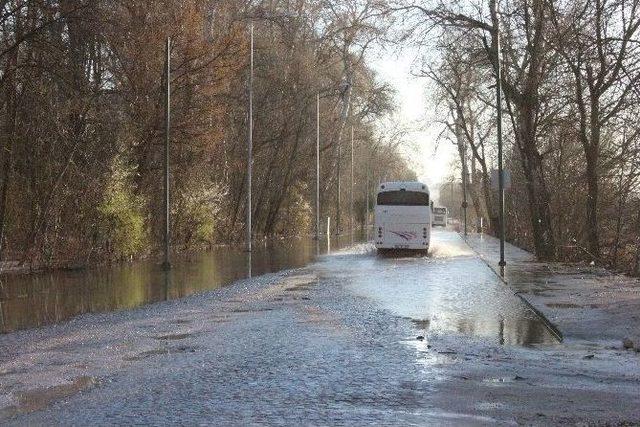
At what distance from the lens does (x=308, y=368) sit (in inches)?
372

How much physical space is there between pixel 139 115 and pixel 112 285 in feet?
38.5

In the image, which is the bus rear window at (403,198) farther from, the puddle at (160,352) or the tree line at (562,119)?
the puddle at (160,352)

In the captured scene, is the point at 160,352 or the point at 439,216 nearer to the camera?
the point at 160,352

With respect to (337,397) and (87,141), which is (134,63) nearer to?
(87,141)

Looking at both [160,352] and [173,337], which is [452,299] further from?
[160,352]

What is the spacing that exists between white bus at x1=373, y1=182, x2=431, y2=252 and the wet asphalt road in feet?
61.8

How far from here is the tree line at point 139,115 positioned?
24375 millimetres

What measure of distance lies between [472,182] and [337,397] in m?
60.0

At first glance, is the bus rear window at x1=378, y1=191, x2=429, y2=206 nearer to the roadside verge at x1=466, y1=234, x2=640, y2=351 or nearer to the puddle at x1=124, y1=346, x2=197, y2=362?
the roadside verge at x1=466, y1=234, x2=640, y2=351

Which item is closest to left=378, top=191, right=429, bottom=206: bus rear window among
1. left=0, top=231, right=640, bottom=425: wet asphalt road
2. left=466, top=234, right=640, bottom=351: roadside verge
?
left=466, top=234, right=640, bottom=351: roadside verge

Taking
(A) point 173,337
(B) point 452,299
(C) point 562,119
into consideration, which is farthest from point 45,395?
(C) point 562,119

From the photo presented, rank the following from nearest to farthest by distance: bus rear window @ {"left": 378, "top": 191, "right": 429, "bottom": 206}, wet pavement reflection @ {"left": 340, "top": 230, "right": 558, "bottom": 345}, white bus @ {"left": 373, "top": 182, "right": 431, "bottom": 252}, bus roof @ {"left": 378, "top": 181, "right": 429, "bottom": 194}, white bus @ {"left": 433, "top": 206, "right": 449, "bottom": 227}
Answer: wet pavement reflection @ {"left": 340, "top": 230, "right": 558, "bottom": 345}, white bus @ {"left": 373, "top": 182, "right": 431, "bottom": 252}, bus rear window @ {"left": 378, "top": 191, "right": 429, "bottom": 206}, bus roof @ {"left": 378, "top": 181, "right": 429, "bottom": 194}, white bus @ {"left": 433, "top": 206, "right": 449, "bottom": 227}

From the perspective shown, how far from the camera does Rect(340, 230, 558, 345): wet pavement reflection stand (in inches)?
499

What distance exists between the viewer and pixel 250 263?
30.9 metres
